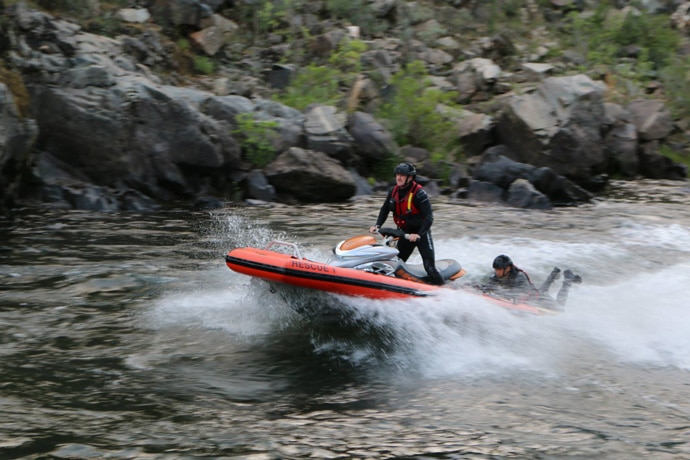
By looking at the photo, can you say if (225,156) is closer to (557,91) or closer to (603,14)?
(557,91)

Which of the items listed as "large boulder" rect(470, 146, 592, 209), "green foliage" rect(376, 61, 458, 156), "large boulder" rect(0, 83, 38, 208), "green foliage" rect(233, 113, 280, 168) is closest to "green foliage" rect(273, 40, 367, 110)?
Answer: "green foliage" rect(376, 61, 458, 156)

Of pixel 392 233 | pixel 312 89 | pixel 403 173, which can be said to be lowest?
pixel 392 233

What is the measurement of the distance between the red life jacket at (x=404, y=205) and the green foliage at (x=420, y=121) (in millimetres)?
13631

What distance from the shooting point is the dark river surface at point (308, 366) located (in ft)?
21.1

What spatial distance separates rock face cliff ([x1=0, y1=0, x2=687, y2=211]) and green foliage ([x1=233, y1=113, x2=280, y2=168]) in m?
0.10

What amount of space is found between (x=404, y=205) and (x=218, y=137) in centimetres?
1110

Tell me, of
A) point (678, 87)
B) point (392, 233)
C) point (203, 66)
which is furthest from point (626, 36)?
point (392, 233)

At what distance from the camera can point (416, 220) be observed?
33.1 feet

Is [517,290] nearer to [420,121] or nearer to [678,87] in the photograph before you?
[420,121]

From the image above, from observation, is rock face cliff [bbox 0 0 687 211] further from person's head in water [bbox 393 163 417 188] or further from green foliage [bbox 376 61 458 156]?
person's head in water [bbox 393 163 417 188]

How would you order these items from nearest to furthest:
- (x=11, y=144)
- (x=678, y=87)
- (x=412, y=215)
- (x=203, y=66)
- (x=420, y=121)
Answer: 1. (x=412, y=215)
2. (x=11, y=144)
3. (x=420, y=121)
4. (x=203, y=66)
5. (x=678, y=87)

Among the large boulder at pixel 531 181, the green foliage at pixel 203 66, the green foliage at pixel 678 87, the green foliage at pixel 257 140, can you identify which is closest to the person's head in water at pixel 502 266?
the large boulder at pixel 531 181

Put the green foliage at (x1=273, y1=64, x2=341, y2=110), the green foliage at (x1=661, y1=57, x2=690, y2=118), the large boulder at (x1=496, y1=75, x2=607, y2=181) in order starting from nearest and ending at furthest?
→ 1. the large boulder at (x1=496, y1=75, x2=607, y2=181)
2. the green foliage at (x1=273, y1=64, x2=341, y2=110)
3. the green foliage at (x1=661, y1=57, x2=690, y2=118)

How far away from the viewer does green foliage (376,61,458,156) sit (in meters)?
23.9
